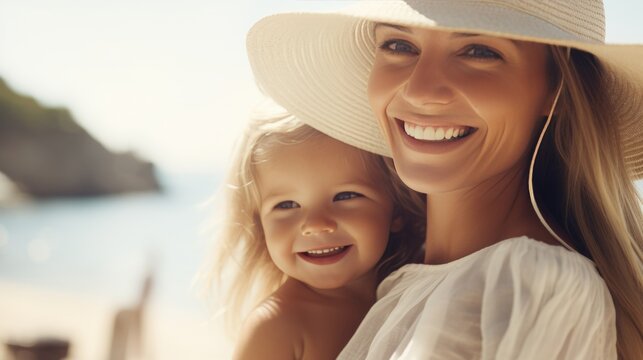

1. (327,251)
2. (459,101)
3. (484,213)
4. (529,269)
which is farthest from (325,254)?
(529,269)

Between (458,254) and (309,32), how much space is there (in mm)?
797

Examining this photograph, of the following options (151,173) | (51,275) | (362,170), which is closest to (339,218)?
(362,170)

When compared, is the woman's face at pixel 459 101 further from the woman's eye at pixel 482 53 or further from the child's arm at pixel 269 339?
the child's arm at pixel 269 339

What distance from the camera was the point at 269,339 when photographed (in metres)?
2.38

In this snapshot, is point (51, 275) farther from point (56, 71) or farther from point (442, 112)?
point (56, 71)

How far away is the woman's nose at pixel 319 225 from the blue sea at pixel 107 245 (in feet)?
39.2

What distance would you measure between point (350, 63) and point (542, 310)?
1.18m

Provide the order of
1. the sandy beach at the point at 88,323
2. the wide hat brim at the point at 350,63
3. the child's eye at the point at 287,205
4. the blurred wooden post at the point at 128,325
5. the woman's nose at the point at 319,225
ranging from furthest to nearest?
1. the sandy beach at the point at 88,323
2. the blurred wooden post at the point at 128,325
3. the child's eye at the point at 287,205
4. the woman's nose at the point at 319,225
5. the wide hat brim at the point at 350,63

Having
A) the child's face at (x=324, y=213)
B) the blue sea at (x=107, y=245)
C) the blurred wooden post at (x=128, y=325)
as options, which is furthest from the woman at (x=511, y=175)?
the blue sea at (x=107, y=245)

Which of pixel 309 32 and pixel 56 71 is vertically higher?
pixel 56 71

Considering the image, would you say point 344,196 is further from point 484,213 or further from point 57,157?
point 57,157

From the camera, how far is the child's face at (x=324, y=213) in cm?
251

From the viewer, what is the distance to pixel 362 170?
8.55ft

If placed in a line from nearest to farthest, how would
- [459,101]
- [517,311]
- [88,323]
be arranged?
[517,311] → [459,101] → [88,323]
